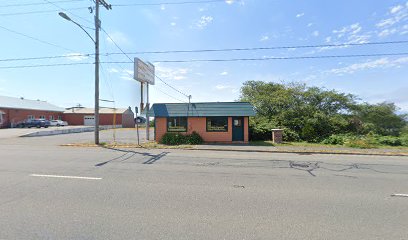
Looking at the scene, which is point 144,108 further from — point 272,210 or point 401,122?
point 401,122

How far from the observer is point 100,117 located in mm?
52781

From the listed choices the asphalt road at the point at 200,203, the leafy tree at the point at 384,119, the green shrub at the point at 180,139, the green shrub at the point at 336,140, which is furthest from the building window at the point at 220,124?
the leafy tree at the point at 384,119

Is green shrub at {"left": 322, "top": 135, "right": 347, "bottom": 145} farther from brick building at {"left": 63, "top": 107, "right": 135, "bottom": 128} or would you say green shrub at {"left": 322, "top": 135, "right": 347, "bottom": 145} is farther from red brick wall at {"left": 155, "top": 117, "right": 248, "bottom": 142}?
brick building at {"left": 63, "top": 107, "right": 135, "bottom": 128}

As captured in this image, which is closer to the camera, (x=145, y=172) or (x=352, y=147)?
(x=145, y=172)

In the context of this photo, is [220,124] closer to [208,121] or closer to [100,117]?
[208,121]

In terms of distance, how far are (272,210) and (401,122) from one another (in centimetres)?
2234

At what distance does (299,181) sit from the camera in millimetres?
6805

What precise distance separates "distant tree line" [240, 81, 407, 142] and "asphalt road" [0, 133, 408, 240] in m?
11.5

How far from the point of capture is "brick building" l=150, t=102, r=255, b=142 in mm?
18000

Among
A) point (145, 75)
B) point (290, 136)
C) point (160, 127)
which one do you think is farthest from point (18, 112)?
point (290, 136)

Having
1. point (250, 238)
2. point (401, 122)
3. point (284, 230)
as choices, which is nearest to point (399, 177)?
point (284, 230)

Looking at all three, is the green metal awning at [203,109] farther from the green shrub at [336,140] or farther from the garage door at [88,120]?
the garage door at [88,120]

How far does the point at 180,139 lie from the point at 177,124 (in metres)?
1.53

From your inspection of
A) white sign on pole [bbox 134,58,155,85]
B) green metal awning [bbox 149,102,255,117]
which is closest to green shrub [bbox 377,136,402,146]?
green metal awning [bbox 149,102,255,117]
